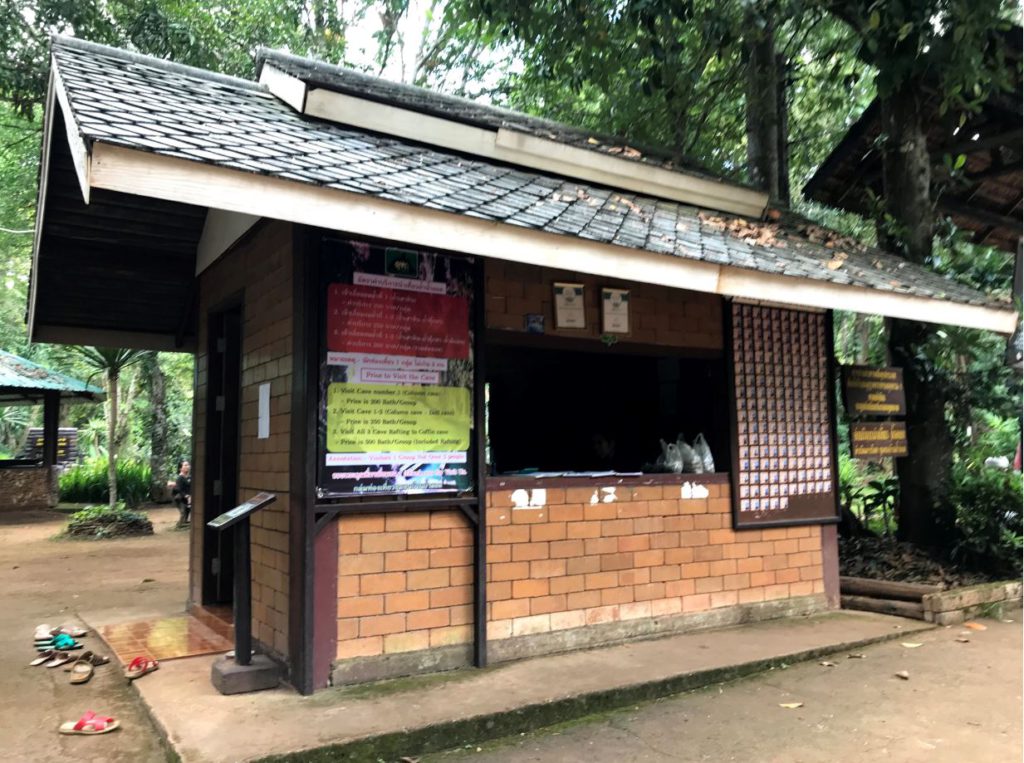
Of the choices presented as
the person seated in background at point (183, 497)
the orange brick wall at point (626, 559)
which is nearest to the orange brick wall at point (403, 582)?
the orange brick wall at point (626, 559)

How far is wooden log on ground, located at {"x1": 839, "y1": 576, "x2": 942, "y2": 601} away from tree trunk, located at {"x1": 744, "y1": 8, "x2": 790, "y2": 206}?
4.31m

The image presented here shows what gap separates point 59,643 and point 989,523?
8154 mm

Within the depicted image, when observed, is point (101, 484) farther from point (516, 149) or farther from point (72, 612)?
point (516, 149)

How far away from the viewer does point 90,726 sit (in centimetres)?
418

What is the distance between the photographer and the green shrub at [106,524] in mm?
14484

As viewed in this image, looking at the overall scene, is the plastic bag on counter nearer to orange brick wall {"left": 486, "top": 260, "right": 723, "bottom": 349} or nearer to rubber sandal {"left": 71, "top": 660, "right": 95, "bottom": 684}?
orange brick wall {"left": 486, "top": 260, "right": 723, "bottom": 349}

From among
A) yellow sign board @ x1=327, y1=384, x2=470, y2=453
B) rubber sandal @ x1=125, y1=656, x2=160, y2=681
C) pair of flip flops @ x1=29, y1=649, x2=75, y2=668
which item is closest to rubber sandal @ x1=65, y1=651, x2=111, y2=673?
pair of flip flops @ x1=29, y1=649, x2=75, y2=668

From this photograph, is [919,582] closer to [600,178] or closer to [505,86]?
[600,178]

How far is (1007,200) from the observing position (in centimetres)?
1040

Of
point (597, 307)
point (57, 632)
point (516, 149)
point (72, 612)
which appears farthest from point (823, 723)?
point (72, 612)

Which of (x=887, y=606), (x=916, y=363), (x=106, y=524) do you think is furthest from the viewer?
(x=106, y=524)

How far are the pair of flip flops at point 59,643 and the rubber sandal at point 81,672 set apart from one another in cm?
55

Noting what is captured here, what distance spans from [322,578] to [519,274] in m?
2.37

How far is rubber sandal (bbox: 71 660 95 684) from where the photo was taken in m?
5.04
